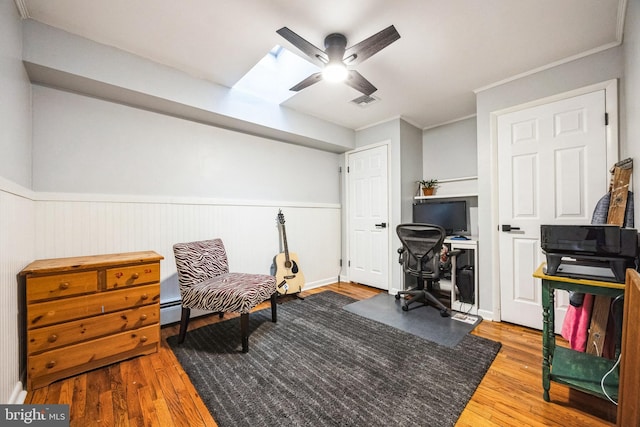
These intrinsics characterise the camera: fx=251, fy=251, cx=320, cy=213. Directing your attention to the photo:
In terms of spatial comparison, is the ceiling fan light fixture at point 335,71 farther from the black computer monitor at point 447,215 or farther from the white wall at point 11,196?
the black computer monitor at point 447,215

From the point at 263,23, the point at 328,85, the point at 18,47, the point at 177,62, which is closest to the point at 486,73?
the point at 328,85

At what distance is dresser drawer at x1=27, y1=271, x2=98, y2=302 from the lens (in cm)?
150

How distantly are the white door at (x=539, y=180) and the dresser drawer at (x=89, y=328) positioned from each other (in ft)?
10.3

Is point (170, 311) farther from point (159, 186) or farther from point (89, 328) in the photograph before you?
point (159, 186)

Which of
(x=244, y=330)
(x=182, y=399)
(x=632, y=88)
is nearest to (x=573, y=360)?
(x=632, y=88)

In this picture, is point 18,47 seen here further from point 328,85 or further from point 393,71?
point 393,71

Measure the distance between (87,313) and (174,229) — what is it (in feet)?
3.23

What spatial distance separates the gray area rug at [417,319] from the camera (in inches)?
85.7

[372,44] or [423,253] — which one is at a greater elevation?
[372,44]

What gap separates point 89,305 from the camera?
1.68m

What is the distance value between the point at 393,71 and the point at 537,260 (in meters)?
2.16

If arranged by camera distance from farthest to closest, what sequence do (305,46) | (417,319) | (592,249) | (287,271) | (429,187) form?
(429,187) → (287,271) → (417,319) → (305,46) → (592,249)

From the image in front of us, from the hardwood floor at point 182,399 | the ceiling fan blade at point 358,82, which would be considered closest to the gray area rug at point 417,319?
the hardwood floor at point 182,399

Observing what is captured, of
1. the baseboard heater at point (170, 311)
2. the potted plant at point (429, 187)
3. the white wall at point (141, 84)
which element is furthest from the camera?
the potted plant at point (429, 187)
